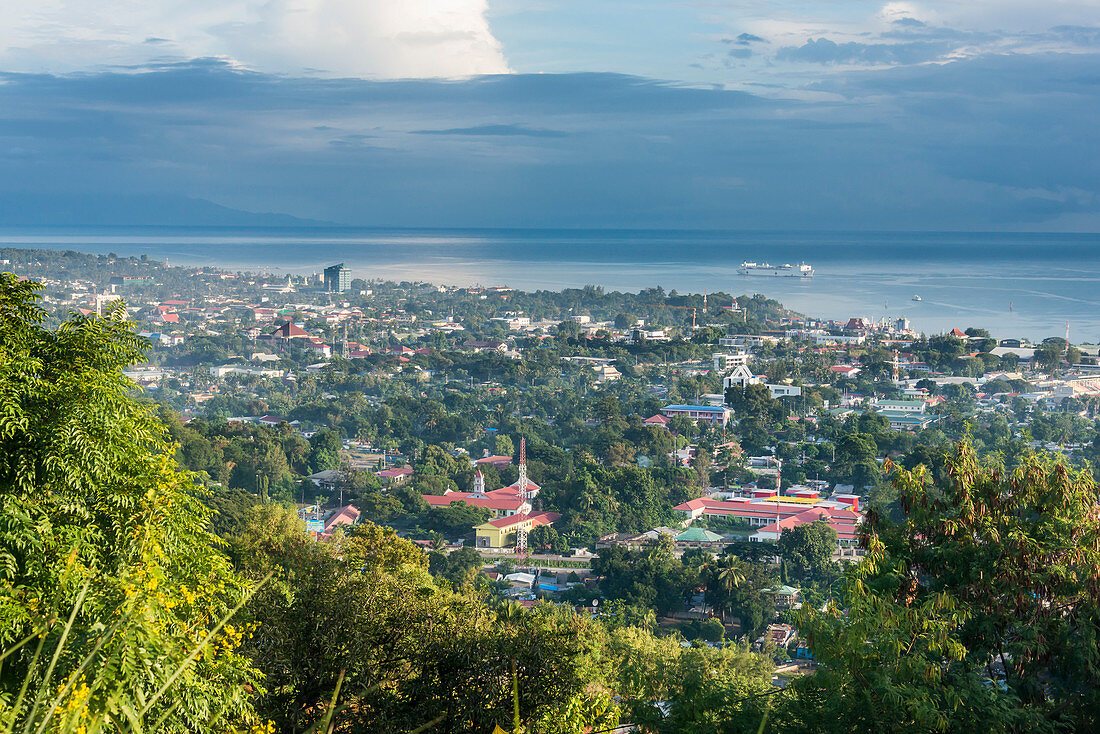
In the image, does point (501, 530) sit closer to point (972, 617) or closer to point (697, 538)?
point (697, 538)

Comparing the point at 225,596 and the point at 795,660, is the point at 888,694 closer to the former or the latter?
the point at 225,596

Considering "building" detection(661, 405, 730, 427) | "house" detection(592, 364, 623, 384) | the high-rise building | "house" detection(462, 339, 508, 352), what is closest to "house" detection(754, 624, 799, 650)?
"building" detection(661, 405, 730, 427)

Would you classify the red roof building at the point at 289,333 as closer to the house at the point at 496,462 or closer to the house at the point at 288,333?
the house at the point at 288,333

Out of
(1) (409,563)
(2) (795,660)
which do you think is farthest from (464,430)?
(1) (409,563)

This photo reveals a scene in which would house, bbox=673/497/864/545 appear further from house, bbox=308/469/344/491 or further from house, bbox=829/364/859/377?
house, bbox=829/364/859/377

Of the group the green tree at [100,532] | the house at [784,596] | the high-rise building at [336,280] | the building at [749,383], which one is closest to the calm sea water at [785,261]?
the high-rise building at [336,280]

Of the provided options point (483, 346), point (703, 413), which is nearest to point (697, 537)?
point (703, 413)
